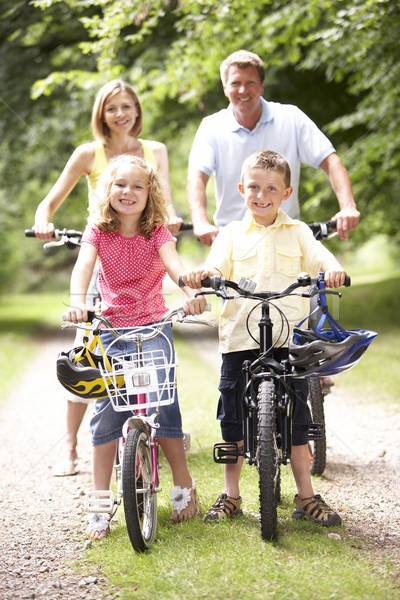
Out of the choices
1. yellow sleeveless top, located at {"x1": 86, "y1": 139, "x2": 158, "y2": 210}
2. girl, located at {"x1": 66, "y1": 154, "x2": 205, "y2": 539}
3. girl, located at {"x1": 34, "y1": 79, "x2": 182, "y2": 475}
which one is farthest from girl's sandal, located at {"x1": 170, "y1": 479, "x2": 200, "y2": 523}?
yellow sleeveless top, located at {"x1": 86, "y1": 139, "x2": 158, "y2": 210}

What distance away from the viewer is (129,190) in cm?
371

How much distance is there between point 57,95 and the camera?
41.3 feet

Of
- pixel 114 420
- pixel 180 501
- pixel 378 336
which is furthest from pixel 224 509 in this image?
pixel 378 336

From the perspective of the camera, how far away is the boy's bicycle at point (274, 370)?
333 cm

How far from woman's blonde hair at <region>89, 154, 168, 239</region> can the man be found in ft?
1.92

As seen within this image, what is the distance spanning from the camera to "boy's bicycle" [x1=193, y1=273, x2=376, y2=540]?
3330mm

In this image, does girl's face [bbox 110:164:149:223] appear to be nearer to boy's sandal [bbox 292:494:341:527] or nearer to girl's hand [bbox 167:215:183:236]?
girl's hand [bbox 167:215:183:236]

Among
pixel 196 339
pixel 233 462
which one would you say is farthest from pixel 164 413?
pixel 196 339

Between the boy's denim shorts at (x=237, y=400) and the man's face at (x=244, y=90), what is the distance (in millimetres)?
1511

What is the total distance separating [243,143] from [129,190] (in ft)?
3.45

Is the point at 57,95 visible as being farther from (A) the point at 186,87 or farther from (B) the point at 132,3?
(B) the point at 132,3

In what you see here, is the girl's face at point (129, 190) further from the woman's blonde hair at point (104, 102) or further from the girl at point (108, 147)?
the woman's blonde hair at point (104, 102)

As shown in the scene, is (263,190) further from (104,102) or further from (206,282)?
(104,102)

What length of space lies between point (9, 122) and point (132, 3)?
23.1ft
